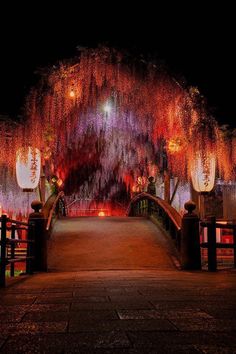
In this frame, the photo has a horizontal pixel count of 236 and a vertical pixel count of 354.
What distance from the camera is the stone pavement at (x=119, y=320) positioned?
8.04ft

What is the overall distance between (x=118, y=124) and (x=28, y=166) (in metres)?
7.44

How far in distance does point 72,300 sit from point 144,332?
173cm

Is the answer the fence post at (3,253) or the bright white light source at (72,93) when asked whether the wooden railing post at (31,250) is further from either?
the bright white light source at (72,93)

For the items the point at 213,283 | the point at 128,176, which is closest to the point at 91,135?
the point at 128,176

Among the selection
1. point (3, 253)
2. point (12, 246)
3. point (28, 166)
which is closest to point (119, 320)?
point (3, 253)

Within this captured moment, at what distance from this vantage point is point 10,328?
9.68ft

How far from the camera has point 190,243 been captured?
9.30 metres

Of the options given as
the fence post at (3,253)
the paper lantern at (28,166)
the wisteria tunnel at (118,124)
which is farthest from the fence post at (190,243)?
the paper lantern at (28,166)

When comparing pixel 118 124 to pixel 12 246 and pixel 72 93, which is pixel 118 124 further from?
pixel 12 246

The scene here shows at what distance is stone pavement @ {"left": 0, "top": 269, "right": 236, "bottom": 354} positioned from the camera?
2449mm

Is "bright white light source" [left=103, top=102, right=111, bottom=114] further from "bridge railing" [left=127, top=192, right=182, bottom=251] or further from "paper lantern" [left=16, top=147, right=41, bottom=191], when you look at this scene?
"paper lantern" [left=16, top=147, right=41, bottom=191]

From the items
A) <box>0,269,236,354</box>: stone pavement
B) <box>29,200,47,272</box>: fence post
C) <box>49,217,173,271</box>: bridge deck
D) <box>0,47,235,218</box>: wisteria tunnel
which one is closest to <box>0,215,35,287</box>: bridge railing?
<box>29,200,47,272</box>: fence post

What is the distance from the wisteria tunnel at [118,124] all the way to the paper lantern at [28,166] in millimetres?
51

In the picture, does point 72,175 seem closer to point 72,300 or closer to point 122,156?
point 122,156
